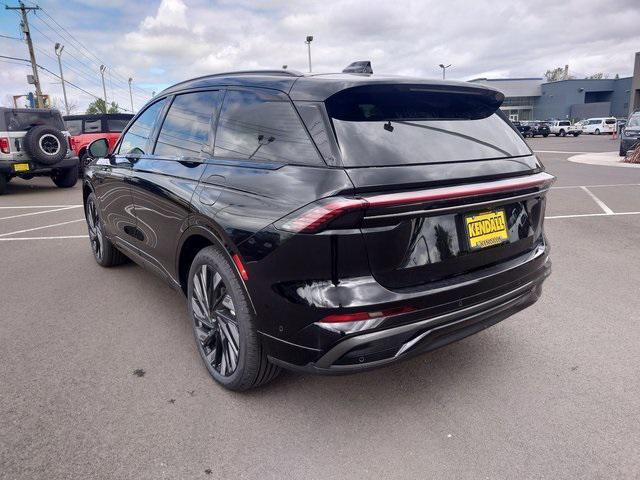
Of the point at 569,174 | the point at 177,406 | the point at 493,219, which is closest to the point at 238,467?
the point at 177,406

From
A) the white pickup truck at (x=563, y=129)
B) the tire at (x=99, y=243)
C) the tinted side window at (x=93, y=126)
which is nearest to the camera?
the tire at (x=99, y=243)

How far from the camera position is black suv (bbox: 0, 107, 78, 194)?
11211 millimetres

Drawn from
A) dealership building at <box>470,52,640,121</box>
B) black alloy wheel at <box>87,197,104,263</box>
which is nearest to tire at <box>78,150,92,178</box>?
black alloy wheel at <box>87,197,104,263</box>

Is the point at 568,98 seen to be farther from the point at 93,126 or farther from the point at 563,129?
the point at 93,126

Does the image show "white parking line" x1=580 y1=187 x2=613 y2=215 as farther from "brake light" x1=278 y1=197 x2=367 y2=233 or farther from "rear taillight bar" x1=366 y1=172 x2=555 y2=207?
"brake light" x1=278 y1=197 x2=367 y2=233

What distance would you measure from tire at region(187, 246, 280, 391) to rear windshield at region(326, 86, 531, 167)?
930 millimetres

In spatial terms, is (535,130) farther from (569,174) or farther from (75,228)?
(75,228)

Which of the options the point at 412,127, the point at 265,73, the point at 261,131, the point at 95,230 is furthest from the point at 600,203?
the point at 95,230

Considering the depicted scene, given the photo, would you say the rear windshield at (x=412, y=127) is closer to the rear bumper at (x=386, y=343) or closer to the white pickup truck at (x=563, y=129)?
the rear bumper at (x=386, y=343)

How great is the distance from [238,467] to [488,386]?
149cm

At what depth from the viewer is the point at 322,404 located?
8.91 feet

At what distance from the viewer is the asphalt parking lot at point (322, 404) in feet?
7.33

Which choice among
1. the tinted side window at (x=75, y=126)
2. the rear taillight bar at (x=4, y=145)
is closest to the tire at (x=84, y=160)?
the tinted side window at (x=75, y=126)

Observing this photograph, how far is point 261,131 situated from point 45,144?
10816 mm
